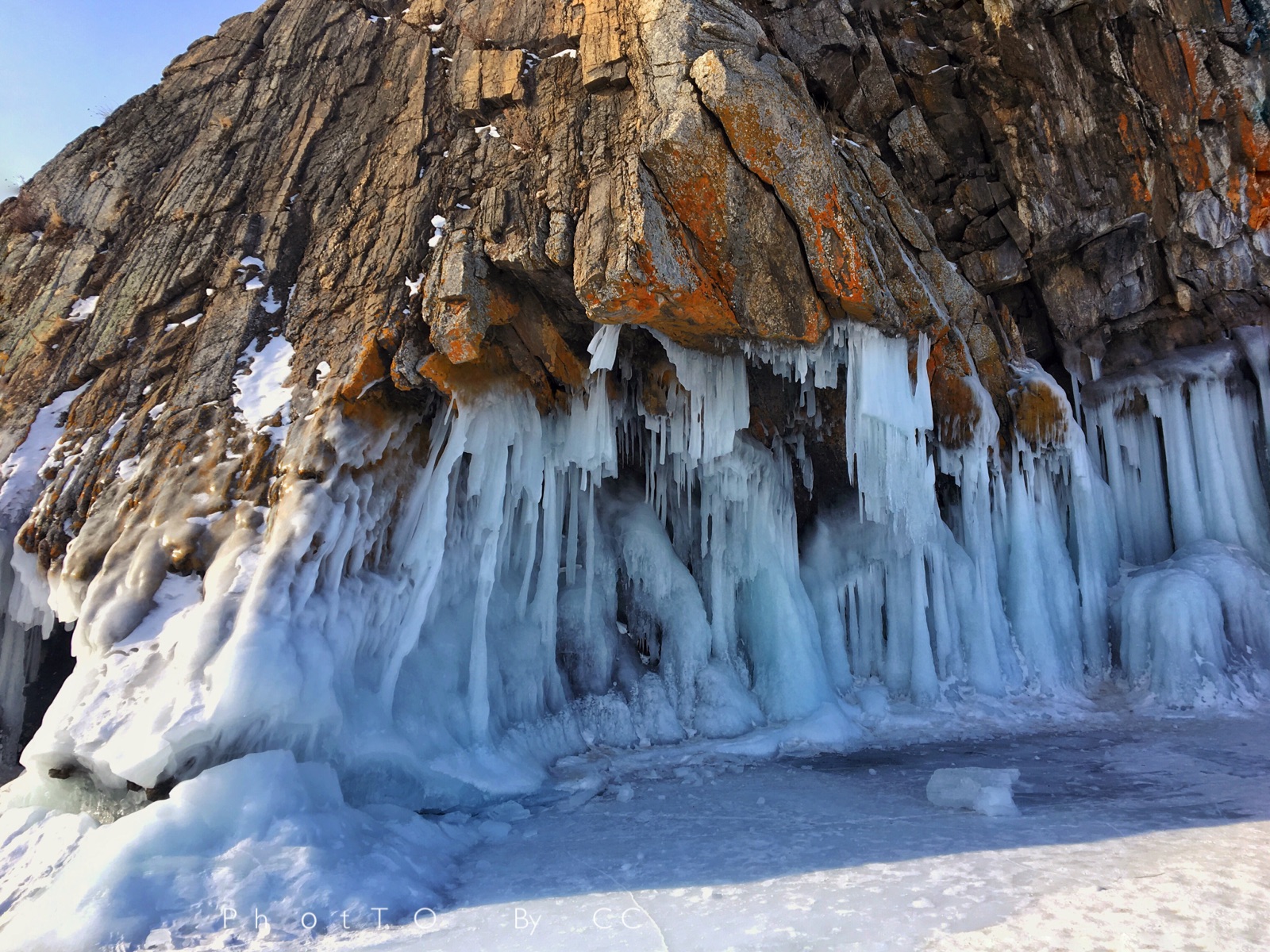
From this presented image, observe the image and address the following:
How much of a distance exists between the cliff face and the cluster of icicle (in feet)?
0.28

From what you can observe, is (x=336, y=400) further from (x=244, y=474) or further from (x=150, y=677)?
(x=150, y=677)

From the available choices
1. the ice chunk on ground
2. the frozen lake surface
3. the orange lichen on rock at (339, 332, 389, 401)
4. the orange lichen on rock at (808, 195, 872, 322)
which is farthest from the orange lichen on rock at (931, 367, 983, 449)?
the orange lichen on rock at (339, 332, 389, 401)

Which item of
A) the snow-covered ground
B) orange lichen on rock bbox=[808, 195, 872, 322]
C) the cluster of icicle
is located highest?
orange lichen on rock bbox=[808, 195, 872, 322]

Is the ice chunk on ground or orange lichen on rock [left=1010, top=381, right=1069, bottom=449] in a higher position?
orange lichen on rock [left=1010, top=381, right=1069, bottom=449]

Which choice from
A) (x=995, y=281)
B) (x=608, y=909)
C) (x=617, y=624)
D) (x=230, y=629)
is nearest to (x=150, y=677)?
(x=230, y=629)

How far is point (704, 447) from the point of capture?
10133 mm

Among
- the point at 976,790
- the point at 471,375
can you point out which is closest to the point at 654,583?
the point at 471,375

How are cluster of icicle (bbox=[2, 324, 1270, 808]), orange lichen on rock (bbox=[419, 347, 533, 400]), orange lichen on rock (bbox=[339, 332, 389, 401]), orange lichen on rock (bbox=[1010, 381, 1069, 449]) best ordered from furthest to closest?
orange lichen on rock (bbox=[1010, 381, 1069, 449])
orange lichen on rock (bbox=[419, 347, 533, 400])
orange lichen on rock (bbox=[339, 332, 389, 401])
cluster of icicle (bbox=[2, 324, 1270, 808])

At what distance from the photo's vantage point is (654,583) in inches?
444

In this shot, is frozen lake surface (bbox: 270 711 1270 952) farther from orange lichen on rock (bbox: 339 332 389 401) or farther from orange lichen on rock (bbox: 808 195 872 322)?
→ orange lichen on rock (bbox: 808 195 872 322)

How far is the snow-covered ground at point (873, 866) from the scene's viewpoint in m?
3.68

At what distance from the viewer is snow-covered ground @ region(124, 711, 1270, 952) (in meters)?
3.68

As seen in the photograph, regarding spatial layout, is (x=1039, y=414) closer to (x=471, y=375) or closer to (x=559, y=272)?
(x=559, y=272)

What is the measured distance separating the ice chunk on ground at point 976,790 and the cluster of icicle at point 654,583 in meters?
3.69
